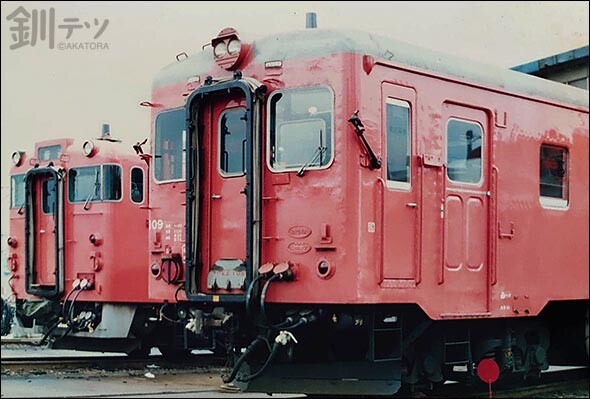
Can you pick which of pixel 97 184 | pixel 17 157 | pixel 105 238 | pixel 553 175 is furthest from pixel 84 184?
pixel 553 175

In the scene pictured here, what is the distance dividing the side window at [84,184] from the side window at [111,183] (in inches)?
3.9

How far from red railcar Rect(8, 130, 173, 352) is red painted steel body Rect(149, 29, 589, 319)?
4666 mm

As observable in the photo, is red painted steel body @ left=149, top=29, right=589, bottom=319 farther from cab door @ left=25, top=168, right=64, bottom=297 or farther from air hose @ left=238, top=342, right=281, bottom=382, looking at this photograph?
cab door @ left=25, top=168, right=64, bottom=297

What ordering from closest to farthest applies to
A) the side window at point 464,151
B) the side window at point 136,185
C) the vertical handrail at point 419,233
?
1. the vertical handrail at point 419,233
2. the side window at point 464,151
3. the side window at point 136,185

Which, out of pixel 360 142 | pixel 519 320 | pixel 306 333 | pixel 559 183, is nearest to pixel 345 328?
pixel 306 333

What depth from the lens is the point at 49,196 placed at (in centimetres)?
1552

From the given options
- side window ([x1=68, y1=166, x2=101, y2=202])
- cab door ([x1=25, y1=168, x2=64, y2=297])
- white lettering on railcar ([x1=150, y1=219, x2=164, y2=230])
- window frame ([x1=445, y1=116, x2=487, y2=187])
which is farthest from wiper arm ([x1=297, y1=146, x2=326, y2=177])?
cab door ([x1=25, y1=168, x2=64, y2=297])

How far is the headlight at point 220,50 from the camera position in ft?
32.2

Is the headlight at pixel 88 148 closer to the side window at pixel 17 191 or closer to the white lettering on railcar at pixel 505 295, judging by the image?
the side window at pixel 17 191

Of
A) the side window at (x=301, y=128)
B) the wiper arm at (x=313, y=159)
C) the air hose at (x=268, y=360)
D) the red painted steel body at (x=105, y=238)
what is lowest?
the air hose at (x=268, y=360)

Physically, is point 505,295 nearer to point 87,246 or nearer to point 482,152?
point 482,152

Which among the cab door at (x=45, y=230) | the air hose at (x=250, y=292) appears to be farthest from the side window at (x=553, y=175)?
the cab door at (x=45, y=230)

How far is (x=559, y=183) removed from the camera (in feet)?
36.8

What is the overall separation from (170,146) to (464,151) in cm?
302
